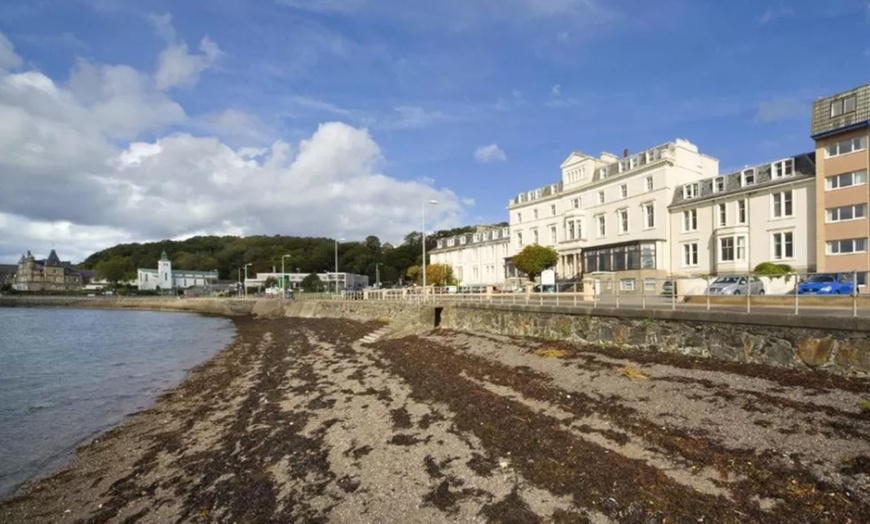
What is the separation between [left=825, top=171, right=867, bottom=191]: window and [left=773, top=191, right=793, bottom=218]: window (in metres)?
2.98

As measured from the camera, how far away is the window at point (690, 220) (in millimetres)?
42188

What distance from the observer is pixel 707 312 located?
1316 centimetres

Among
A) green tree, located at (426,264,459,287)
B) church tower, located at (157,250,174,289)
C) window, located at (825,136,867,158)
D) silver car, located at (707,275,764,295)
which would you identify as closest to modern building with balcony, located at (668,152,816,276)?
window, located at (825,136,867,158)

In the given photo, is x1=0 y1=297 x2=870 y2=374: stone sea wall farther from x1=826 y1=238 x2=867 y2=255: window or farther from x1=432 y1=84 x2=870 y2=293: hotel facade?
x1=826 y1=238 x2=867 y2=255: window

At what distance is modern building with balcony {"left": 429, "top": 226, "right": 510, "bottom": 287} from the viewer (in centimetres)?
6784

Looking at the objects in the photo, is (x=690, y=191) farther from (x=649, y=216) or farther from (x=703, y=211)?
(x=649, y=216)

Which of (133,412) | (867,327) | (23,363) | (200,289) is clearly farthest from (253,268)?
(867,327)

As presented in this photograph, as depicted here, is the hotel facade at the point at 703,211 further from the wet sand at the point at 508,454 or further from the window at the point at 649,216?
the wet sand at the point at 508,454

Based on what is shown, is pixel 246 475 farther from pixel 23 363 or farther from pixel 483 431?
pixel 23 363

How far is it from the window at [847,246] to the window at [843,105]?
873cm

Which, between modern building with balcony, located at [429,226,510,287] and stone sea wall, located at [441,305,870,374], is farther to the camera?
modern building with balcony, located at [429,226,510,287]

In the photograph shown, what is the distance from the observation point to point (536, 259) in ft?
165

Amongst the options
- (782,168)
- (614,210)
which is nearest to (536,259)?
(614,210)

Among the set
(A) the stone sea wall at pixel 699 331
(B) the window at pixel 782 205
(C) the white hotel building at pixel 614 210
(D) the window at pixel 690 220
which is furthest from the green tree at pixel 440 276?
(B) the window at pixel 782 205
